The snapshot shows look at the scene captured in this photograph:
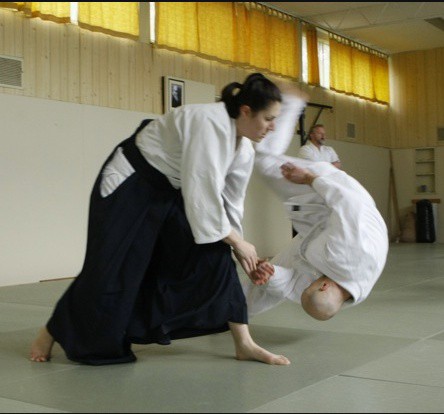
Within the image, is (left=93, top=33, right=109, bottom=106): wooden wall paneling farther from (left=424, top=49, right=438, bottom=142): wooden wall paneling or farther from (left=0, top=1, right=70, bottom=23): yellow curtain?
(left=424, top=49, right=438, bottom=142): wooden wall paneling

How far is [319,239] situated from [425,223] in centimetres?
868

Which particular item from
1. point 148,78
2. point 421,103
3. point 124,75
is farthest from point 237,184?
point 421,103

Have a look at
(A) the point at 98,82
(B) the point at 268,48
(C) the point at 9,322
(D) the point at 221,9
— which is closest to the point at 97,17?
(A) the point at 98,82

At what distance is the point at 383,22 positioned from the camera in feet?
30.2

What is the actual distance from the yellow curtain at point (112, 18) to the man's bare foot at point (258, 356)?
15.2 feet

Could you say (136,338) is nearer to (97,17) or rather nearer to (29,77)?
(29,77)

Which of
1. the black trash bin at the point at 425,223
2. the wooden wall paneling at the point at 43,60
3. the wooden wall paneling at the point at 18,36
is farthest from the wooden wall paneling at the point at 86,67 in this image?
the black trash bin at the point at 425,223

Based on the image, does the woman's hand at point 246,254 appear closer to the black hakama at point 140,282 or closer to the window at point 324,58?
the black hakama at point 140,282

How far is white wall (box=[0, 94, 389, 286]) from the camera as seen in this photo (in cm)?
575

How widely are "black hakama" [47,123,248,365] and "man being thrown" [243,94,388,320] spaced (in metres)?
0.19

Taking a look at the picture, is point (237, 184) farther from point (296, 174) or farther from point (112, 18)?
point (112, 18)

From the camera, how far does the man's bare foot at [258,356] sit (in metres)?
2.39

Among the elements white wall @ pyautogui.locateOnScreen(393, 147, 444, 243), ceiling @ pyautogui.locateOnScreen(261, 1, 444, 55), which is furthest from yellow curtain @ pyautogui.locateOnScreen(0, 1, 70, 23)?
white wall @ pyautogui.locateOnScreen(393, 147, 444, 243)

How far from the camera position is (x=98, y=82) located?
21.5 ft
